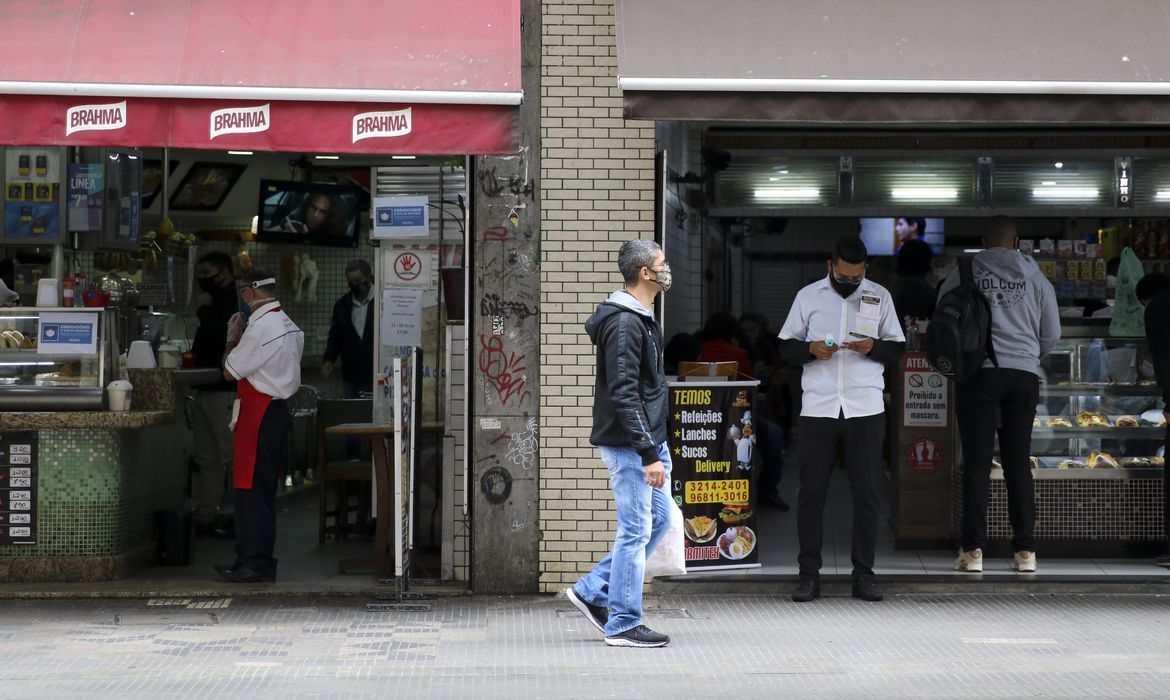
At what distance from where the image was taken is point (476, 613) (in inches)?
300

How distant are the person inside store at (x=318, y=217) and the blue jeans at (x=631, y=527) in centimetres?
669

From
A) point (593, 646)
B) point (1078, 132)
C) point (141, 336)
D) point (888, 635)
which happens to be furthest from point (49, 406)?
point (1078, 132)

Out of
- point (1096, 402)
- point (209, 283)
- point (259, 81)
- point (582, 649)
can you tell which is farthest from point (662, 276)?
point (209, 283)

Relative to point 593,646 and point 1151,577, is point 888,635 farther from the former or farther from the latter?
point 1151,577

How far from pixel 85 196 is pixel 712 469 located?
4820 millimetres

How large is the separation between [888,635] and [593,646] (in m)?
1.50

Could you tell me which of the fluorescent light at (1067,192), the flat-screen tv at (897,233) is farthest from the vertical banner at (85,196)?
the flat-screen tv at (897,233)

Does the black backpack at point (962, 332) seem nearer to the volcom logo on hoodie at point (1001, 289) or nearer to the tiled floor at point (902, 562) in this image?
the volcom logo on hoodie at point (1001, 289)

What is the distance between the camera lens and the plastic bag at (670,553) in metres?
6.76

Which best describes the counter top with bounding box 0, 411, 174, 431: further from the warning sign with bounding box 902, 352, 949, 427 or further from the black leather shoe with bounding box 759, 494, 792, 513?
the black leather shoe with bounding box 759, 494, 792, 513

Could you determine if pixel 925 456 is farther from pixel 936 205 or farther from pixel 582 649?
pixel 936 205

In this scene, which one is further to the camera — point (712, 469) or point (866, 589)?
point (712, 469)

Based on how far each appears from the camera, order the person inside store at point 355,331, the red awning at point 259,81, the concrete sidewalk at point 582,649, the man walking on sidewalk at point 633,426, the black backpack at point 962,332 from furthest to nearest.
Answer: the person inside store at point 355,331
the black backpack at point 962,332
the red awning at point 259,81
the man walking on sidewalk at point 633,426
the concrete sidewalk at point 582,649

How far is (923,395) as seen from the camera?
29.6 ft
